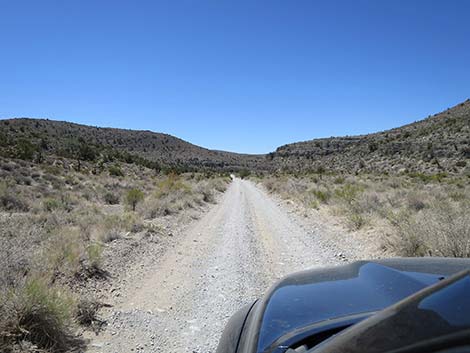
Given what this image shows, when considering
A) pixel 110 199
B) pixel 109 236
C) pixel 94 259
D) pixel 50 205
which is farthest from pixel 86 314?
pixel 110 199

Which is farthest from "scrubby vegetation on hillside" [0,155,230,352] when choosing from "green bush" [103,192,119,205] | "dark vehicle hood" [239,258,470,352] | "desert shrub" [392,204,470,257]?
"desert shrub" [392,204,470,257]

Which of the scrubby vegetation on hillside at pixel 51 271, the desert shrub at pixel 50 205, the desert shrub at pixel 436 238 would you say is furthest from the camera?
the desert shrub at pixel 50 205

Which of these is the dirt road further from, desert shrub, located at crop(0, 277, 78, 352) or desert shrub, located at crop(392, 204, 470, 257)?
desert shrub, located at crop(392, 204, 470, 257)

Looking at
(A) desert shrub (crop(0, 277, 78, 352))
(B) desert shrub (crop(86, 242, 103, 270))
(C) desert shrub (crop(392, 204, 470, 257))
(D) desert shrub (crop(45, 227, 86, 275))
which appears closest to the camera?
(A) desert shrub (crop(0, 277, 78, 352))

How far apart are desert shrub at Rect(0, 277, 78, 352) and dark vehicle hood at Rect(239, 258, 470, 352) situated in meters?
3.05

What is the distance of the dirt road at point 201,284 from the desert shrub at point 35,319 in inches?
18.4

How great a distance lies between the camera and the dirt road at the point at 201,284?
15.0ft

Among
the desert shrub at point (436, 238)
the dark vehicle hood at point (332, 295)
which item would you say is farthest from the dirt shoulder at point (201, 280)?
the dark vehicle hood at point (332, 295)

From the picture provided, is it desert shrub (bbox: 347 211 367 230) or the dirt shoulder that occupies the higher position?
desert shrub (bbox: 347 211 367 230)

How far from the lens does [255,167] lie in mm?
107062

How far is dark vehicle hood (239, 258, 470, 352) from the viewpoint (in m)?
1.92

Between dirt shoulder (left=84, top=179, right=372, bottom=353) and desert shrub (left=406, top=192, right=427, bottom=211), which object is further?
desert shrub (left=406, top=192, right=427, bottom=211)

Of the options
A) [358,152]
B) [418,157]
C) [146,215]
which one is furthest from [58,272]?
[358,152]

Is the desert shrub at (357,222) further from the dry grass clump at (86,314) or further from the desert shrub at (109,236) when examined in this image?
the dry grass clump at (86,314)
